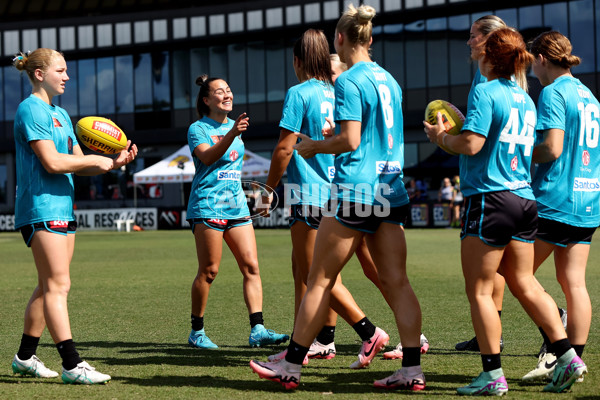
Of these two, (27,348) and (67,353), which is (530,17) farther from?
(67,353)

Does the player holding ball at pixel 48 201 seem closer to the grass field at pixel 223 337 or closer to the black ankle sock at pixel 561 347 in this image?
the grass field at pixel 223 337

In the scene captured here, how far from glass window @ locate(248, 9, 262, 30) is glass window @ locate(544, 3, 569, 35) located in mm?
15027

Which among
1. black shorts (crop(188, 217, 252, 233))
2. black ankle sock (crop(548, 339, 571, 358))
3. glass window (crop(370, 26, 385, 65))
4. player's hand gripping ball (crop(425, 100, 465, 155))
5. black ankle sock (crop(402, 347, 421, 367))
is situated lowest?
black ankle sock (crop(402, 347, 421, 367))

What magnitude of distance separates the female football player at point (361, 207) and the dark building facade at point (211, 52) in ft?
113

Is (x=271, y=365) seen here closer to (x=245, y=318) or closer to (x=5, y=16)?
(x=245, y=318)

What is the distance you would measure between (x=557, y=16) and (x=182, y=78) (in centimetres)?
2105

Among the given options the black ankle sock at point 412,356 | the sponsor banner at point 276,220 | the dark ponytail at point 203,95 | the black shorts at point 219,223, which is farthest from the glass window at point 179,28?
the black ankle sock at point 412,356

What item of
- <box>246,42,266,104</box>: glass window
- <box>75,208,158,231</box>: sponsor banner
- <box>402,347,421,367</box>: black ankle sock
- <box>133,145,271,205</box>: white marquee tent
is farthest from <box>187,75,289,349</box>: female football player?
<box>246,42,266,104</box>: glass window

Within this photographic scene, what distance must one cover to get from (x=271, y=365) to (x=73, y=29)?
1737 inches

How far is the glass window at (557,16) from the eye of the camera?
122 ft

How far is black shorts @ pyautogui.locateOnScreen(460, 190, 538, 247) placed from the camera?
444 centimetres

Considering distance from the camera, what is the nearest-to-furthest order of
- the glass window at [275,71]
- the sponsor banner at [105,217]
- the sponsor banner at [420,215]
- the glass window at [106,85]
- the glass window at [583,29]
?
the sponsor banner at [420,215], the sponsor banner at [105,217], the glass window at [583,29], the glass window at [275,71], the glass window at [106,85]

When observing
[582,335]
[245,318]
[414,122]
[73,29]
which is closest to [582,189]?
[582,335]

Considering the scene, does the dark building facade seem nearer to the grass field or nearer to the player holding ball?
the grass field
